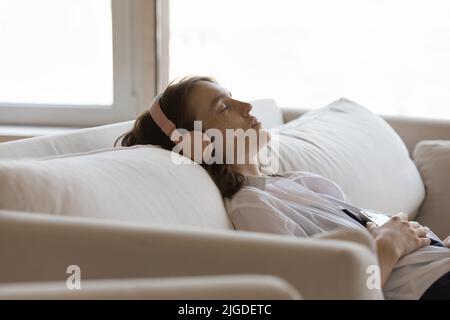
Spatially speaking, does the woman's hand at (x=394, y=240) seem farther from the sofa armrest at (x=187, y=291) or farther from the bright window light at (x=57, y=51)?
the bright window light at (x=57, y=51)

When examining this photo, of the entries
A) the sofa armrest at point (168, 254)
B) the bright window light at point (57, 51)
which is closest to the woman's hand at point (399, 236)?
the sofa armrest at point (168, 254)

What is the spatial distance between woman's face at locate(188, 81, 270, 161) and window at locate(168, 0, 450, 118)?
1247 mm

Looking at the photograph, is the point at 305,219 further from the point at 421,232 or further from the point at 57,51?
the point at 57,51

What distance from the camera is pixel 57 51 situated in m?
2.88

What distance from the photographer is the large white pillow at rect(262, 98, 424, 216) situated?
199 cm

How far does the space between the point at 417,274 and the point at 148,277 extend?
27.8 inches

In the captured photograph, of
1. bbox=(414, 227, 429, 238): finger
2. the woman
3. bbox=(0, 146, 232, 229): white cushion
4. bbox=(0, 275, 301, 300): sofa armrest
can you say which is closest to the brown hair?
the woman

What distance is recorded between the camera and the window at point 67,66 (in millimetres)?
2830

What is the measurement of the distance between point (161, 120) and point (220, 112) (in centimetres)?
13

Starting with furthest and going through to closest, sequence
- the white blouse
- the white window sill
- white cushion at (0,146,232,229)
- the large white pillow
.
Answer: the white window sill < the large white pillow < the white blouse < white cushion at (0,146,232,229)

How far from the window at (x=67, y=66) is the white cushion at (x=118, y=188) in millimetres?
1440

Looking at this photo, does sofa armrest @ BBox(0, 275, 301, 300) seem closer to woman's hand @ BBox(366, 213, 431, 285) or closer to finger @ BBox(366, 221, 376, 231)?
woman's hand @ BBox(366, 213, 431, 285)

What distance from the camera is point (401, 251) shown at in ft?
4.80
